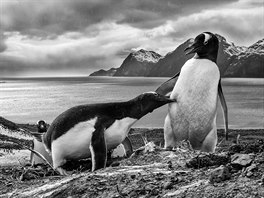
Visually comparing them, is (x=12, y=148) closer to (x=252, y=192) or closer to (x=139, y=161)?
(x=139, y=161)

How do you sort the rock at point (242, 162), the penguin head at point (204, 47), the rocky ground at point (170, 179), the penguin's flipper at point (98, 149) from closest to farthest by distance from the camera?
the rocky ground at point (170, 179) → the rock at point (242, 162) → the penguin's flipper at point (98, 149) → the penguin head at point (204, 47)

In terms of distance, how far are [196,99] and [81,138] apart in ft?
6.44

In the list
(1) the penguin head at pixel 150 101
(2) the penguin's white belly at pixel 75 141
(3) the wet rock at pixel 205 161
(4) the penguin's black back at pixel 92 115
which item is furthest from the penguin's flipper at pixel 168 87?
(3) the wet rock at pixel 205 161

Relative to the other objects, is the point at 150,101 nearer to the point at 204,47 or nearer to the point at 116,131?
the point at 116,131

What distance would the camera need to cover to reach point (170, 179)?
415cm

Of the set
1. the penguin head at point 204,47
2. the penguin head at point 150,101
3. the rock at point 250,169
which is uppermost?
the penguin head at point 204,47

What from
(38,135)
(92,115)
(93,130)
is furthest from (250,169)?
(38,135)

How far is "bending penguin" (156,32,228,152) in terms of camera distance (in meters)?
6.68

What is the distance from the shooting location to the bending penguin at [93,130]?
20.1 ft

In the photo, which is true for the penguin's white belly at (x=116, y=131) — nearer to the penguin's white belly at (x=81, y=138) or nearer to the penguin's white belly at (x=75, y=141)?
the penguin's white belly at (x=81, y=138)

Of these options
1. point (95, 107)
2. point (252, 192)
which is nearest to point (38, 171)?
point (95, 107)

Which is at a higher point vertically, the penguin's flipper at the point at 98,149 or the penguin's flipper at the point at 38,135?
the penguin's flipper at the point at 98,149

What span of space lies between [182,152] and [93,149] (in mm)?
1346

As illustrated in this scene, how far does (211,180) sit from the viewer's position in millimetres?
3809
